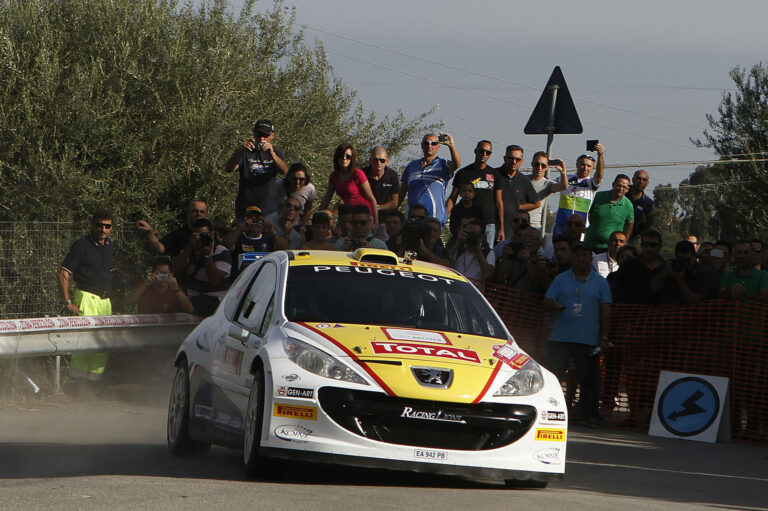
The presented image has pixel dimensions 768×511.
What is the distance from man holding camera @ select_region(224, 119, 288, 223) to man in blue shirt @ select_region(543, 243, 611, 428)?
4.06 m

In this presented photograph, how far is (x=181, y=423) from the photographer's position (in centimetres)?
957

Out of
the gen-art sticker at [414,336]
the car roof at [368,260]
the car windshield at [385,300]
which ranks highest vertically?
the car roof at [368,260]

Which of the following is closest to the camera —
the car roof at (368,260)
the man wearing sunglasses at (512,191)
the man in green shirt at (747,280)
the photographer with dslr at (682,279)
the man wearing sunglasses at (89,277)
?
the car roof at (368,260)

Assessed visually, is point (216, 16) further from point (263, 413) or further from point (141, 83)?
point (263, 413)

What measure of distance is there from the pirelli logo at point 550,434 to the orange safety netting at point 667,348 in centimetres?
531

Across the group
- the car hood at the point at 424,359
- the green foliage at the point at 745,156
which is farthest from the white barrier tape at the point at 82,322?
the green foliage at the point at 745,156

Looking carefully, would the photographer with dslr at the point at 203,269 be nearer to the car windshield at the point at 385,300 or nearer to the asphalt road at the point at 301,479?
the asphalt road at the point at 301,479

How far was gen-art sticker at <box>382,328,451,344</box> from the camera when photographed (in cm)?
837

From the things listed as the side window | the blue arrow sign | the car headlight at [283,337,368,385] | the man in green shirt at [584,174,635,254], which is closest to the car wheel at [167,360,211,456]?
the side window

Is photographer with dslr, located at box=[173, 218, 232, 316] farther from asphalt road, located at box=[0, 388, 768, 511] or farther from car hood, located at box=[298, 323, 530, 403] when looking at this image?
car hood, located at box=[298, 323, 530, 403]

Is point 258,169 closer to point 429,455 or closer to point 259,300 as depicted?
point 259,300

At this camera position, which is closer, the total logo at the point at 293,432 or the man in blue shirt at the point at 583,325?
the total logo at the point at 293,432

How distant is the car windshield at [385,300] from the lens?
8.74m

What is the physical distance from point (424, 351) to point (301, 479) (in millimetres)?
1213
